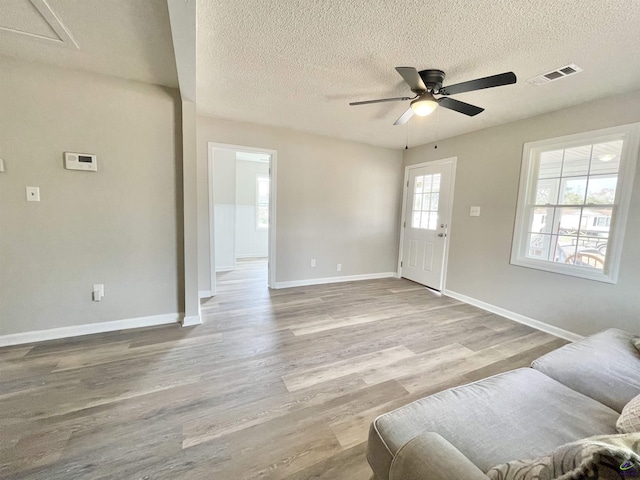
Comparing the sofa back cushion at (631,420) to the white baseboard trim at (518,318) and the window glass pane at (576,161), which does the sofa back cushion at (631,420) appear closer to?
the white baseboard trim at (518,318)

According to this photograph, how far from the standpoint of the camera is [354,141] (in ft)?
14.3

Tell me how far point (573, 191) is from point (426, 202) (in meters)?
1.90

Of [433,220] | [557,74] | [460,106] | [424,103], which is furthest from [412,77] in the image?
[433,220]

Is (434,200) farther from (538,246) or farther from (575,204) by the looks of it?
(575,204)

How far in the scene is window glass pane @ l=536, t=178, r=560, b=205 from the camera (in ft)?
9.38

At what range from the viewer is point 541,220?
9.81 feet

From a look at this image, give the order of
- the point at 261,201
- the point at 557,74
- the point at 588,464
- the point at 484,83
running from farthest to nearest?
the point at 261,201 → the point at 557,74 → the point at 484,83 → the point at 588,464

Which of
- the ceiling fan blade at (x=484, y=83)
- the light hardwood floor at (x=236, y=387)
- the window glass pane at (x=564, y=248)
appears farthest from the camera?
the window glass pane at (x=564, y=248)

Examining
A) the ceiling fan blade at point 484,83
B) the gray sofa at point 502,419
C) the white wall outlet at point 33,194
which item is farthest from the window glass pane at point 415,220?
the white wall outlet at point 33,194

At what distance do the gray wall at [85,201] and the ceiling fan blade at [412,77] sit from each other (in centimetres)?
217

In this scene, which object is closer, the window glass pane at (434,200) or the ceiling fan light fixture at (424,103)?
the ceiling fan light fixture at (424,103)

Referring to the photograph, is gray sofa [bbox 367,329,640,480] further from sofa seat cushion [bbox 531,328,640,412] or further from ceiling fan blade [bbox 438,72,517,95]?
ceiling fan blade [bbox 438,72,517,95]

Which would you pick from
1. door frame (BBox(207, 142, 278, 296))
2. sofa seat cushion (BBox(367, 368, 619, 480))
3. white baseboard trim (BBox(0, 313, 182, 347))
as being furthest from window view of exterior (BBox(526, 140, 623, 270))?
white baseboard trim (BBox(0, 313, 182, 347))

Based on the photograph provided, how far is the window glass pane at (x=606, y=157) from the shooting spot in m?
2.44
